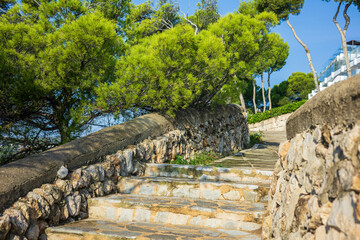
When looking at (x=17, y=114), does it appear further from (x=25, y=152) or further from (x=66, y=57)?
(x=66, y=57)

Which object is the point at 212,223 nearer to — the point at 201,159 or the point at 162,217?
the point at 162,217

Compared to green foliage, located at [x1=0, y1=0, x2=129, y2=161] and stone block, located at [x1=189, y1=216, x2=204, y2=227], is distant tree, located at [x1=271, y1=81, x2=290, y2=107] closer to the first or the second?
green foliage, located at [x1=0, y1=0, x2=129, y2=161]

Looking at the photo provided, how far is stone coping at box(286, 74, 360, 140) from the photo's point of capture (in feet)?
4.54

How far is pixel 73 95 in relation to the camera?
Result: 5871 mm

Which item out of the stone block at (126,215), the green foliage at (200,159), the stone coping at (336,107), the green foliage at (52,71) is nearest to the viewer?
the stone coping at (336,107)

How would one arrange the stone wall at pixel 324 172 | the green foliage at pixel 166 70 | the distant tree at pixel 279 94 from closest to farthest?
the stone wall at pixel 324 172 → the green foliage at pixel 166 70 → the distant tree at pixel 279 94

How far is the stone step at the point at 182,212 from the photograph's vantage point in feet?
9.98

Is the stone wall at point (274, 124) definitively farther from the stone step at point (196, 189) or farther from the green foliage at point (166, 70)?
the stone step at point (196, 189)

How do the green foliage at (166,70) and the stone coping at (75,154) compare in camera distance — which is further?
the green foliage at (166,70)

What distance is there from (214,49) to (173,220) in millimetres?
3966

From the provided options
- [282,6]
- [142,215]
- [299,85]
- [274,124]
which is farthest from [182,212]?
[299,85]

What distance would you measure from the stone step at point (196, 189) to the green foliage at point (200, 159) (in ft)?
5.78

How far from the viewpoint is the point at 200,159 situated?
6609mm

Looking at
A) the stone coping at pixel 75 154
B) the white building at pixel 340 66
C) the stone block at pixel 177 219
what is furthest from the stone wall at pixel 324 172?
the white building at pixel 340 66
